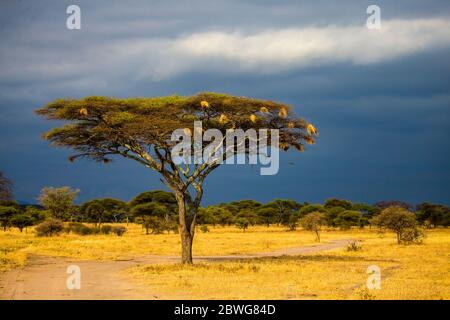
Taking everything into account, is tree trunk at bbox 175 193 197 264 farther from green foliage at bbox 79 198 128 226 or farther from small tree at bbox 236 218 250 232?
green foliage at bbox 79 198 128 226

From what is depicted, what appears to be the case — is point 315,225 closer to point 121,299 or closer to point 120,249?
point 120,249

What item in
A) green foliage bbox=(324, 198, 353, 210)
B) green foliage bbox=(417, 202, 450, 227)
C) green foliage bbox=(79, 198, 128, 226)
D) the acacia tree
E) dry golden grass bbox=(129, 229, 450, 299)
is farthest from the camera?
green foliage bbox=(324, 198, 353, 210)

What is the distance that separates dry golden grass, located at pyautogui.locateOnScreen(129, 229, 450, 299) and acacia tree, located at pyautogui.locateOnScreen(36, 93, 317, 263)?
4.13 m

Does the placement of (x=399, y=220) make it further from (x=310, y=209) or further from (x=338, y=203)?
(x=338, y=203)

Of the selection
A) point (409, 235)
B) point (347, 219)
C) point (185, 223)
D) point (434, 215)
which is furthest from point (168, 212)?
point (185, 223)

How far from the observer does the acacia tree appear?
88.0 feet

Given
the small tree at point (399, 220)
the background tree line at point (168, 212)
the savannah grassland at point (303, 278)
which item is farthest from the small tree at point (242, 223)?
the savannah grassland at point (303, 278)

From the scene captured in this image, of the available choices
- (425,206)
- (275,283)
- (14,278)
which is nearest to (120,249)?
(14,278)

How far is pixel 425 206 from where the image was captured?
307 feet

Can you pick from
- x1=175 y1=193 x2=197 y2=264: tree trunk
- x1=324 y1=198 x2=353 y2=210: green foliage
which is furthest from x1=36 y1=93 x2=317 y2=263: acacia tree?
x1=324 y1=198 x2=353 y2=210: green foliage

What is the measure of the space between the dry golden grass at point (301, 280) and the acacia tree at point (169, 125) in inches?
162

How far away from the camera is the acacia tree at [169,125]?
26812 mm

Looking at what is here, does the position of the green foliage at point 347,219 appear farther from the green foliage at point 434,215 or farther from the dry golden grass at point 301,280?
the dry golden grass at point 301,280
